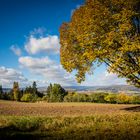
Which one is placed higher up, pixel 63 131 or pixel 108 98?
pixel 108 98

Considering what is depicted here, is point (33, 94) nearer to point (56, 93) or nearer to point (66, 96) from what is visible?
point (56, 93)

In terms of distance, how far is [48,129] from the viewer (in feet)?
58.6

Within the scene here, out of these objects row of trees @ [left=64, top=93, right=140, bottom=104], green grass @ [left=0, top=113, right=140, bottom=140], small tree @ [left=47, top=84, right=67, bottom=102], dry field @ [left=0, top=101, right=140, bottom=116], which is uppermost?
small tree @ [left=47, top=84, right=67, bottom=102]

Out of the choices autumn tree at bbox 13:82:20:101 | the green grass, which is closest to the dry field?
the green grass

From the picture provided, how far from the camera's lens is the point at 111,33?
33594 millimetres

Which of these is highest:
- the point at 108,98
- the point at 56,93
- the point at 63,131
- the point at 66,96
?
the point at 56,93

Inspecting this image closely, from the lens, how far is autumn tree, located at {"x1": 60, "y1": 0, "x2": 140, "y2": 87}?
110 feet

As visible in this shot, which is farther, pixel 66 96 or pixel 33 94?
pixel 33 94

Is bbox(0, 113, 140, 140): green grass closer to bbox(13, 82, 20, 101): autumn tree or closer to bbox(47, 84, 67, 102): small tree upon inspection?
bbox(47, 84, 67, 102): small tree

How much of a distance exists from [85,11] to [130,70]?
9300mm

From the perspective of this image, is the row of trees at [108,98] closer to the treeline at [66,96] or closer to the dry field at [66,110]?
the treeline at [66,96]

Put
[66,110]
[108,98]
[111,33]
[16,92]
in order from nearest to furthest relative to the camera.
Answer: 1. [111,33]
2. [66,110]
3. [108,98]
4. [16,92]

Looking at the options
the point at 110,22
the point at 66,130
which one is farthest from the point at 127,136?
the point at 110,22

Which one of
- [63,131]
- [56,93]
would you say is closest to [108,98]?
[56,93]
